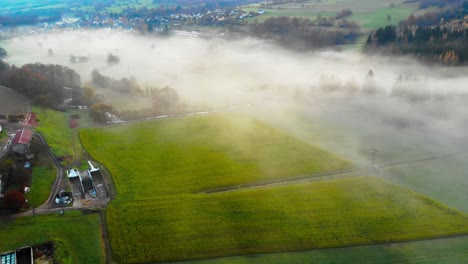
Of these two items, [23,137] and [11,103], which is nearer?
[23,137]

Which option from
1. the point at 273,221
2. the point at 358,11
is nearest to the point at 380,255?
the point at 273,221

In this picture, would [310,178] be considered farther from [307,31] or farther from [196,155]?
[307,31]

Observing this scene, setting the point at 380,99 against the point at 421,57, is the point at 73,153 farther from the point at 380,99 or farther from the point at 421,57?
the point at 421,57

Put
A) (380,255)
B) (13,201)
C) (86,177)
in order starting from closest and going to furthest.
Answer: (380,255) < (13,201) < (86,177)

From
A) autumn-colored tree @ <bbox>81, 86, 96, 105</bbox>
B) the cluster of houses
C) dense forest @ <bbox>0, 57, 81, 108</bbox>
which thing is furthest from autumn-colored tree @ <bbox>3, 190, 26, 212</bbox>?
the cluster of houses

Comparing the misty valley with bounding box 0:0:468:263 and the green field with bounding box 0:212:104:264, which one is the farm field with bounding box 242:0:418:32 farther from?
the green field with bounding box 0:212:104:264

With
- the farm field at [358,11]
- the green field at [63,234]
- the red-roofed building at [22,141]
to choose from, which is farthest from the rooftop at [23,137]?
the farm field at [358,11]

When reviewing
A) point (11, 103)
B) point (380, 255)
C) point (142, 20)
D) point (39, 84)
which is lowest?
point (380, 255)

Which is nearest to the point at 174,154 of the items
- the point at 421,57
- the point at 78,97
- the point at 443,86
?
the point at 78,97
